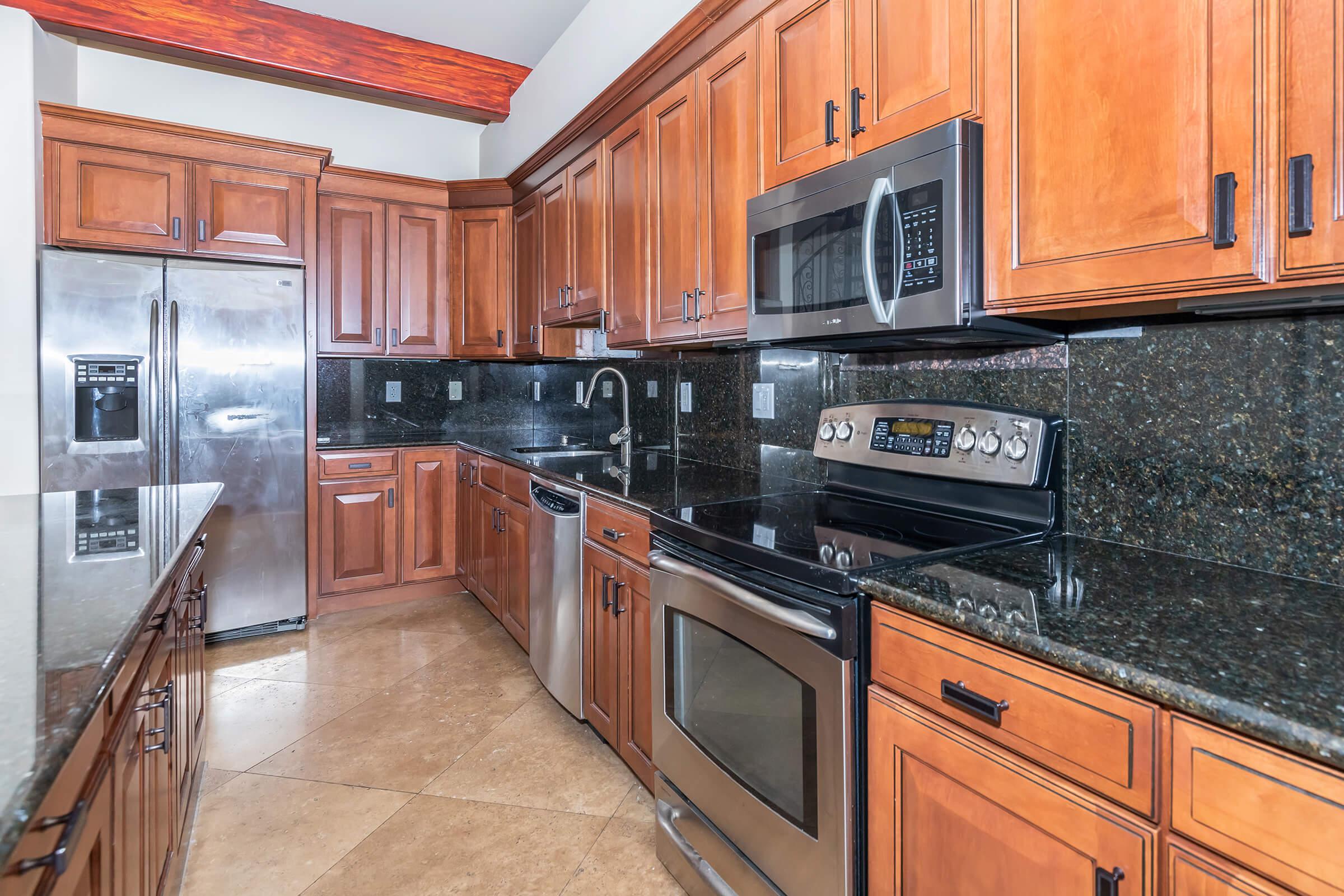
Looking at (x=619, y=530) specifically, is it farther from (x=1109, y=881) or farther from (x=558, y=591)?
(x=1109, y=881)

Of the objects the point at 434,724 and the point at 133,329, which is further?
the point at 133,329

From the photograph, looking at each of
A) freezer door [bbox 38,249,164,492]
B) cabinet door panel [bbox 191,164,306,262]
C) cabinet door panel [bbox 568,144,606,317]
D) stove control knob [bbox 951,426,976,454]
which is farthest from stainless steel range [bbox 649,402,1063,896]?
cabinet door panel [bbox 191,164,306,262]

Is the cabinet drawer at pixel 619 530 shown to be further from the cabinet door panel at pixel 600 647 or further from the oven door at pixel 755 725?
the oven door at pixel 755 725

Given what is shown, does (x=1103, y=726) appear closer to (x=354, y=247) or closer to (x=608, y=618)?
(x=608, y=618)

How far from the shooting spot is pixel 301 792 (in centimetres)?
210

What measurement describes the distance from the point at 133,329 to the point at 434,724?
2.20 meters

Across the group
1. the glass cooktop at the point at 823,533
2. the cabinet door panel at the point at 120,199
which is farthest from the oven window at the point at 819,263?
the cabinet door panel at the point at 120,199

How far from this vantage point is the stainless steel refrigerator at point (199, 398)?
2.97m

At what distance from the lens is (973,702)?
0.99 metres

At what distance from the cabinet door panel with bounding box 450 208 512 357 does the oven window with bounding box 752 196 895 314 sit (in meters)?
2.48

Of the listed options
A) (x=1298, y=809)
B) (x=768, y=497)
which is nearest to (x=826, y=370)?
(x=768, y=497)

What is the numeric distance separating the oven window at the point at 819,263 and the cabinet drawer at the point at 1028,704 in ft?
2.40

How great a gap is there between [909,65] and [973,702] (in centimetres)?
124

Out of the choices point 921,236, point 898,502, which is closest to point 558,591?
point 898,502
